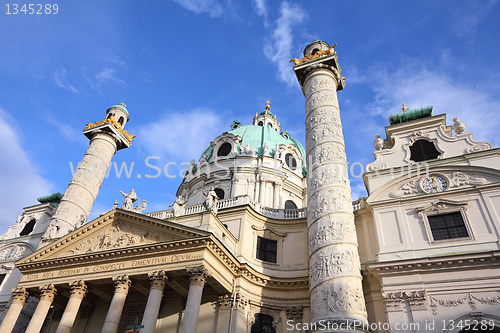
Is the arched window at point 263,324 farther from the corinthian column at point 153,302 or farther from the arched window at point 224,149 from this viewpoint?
the arched window at point 224,149

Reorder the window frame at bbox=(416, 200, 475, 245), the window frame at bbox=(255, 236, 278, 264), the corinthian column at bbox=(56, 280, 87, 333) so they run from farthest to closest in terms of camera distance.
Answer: the window frame at bbox=(255, 236, 278, 264)
the window frame at bbox=(416, 200, 475, 245)
the corinthian column at bbox=(56, 280, 87, 333)

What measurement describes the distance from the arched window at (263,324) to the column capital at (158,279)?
5.26 meters

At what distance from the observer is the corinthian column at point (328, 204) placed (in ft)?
41.5

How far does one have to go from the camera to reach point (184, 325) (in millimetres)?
15141

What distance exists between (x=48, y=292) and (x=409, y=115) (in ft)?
77.1

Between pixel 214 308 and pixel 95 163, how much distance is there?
16926mm

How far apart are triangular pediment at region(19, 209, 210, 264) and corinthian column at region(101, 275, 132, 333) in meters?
1.73

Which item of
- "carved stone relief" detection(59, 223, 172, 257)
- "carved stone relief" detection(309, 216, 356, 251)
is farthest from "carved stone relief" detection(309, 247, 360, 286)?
"carved stone relief" detection(59, 223, 172, 257)

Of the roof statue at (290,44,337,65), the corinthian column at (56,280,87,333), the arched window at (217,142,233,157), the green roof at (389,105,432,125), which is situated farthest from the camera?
the arched window at (217,142,233,157)

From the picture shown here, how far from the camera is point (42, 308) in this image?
1888 centimetres

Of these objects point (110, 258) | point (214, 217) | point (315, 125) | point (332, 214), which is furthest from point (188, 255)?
point (315, 125)

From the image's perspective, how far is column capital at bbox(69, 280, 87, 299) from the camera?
736 inches

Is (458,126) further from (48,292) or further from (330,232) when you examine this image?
(48,292)

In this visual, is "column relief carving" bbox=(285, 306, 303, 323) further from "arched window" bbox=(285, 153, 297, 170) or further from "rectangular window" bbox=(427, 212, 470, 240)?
"arched window" bbox=(285, 153, 297, 170)
